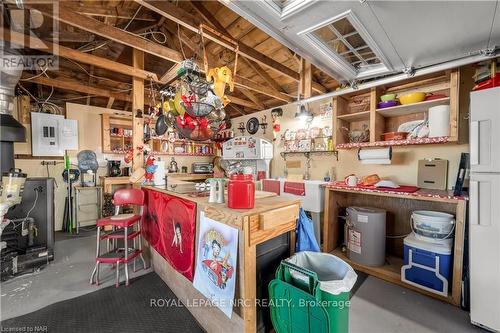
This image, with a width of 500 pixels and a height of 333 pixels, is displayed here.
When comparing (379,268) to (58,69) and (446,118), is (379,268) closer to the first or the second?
(446,118)

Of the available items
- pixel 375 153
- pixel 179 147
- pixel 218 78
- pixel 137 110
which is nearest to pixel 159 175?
pixel 137 110

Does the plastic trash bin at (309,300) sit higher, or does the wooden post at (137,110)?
the wooden post at (137,110)

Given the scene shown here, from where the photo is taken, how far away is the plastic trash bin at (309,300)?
1188 millimetres

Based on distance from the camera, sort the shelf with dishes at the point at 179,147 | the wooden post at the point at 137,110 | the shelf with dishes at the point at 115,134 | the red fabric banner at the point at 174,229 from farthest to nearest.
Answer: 1. the shelf with dishes at the point at 179,147
2. the shelf with dishes at the point at 115,134
3. the wooden post at the point at 137,110
4. the red fabric banner at the point at 174,229

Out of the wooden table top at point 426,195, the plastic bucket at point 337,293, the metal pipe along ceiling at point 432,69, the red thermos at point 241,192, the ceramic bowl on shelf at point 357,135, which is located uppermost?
the metal pipe along ceiling at point 432,69

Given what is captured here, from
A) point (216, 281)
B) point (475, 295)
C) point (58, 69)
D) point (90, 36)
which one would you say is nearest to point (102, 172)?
point (58, 69)

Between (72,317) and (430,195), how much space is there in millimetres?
3617

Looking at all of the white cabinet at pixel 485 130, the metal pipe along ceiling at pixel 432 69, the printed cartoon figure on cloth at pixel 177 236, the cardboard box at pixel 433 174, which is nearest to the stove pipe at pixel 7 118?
the printed cartoon figure on cloth at pixel 177 236

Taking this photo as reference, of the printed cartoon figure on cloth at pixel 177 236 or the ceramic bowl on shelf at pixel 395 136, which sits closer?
the printed cartoon figure on cloth at pixel 177 236

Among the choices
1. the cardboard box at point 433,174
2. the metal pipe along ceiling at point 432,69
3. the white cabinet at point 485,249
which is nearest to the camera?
the white cabinet at point 485,249

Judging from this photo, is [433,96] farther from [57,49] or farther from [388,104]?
[57,49]

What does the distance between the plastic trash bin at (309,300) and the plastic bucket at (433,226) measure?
1417 mm

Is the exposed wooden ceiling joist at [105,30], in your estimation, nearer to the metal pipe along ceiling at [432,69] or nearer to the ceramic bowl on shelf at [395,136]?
the metal pipe along ceiling at [432,69]

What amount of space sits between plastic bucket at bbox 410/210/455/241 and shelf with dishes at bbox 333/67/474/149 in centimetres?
82
